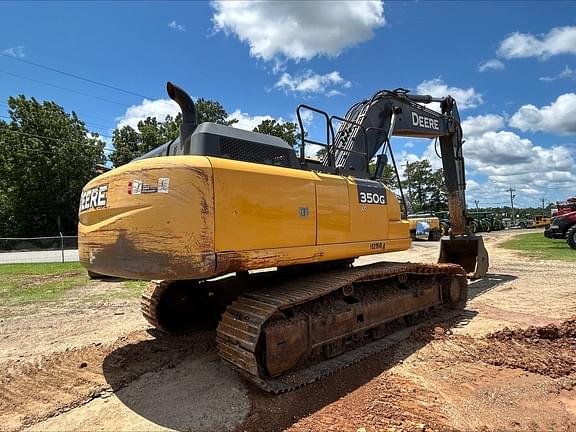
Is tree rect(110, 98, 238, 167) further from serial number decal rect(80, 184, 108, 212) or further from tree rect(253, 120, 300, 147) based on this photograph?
serial number decal rect(80, 184, 108, 212)

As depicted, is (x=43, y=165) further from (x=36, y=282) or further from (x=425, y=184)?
(x=425, y=184)

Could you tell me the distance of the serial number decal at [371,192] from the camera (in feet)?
17.9

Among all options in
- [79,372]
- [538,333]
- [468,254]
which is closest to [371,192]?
[538,333]

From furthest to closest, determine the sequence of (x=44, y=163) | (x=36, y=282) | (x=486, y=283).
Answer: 1. (x=44, y=163)
2. (x=36, y=282)
3. (x=486, y=283)

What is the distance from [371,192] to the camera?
569 cm

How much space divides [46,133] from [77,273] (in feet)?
86.5

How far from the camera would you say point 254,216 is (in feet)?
13.4

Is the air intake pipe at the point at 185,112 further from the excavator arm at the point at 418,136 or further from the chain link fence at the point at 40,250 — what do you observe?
the chain link fence at the point at 40,250

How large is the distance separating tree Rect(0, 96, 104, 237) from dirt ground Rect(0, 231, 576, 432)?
104 ft

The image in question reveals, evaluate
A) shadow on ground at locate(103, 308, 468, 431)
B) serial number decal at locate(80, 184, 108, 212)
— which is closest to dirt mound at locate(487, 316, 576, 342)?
shadow on ground at locate(103, 308, 468, 431)

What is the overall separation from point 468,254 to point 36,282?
11573 mm

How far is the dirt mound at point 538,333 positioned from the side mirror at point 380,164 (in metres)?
2.83

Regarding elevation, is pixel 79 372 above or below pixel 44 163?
below

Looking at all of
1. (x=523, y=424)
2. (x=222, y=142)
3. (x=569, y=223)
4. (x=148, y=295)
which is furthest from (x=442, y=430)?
(x=569, y=223)
